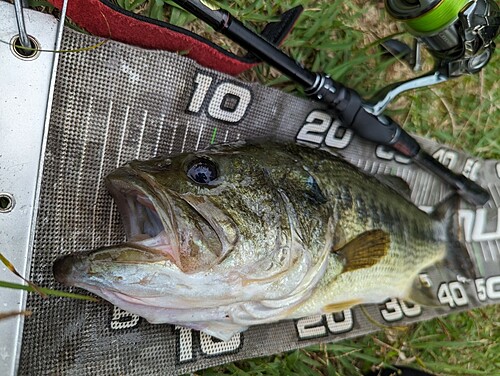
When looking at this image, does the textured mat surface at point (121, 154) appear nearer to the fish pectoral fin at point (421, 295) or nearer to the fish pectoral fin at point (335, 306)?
the fish pectoral fin at point (335, 306)

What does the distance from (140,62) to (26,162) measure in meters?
0.70

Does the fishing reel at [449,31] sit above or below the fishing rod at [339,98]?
above

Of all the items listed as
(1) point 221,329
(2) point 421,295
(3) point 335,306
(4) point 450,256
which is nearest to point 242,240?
(1) point 221,329

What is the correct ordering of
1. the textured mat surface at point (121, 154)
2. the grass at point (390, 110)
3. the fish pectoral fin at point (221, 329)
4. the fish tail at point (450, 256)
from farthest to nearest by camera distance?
the fish tail at point (450, 256)
the grass at point (390, 110)
the fish pectoral fin at point (221, 329)
the textured mat surface at point (121, 154)

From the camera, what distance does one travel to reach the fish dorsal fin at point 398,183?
112 inches

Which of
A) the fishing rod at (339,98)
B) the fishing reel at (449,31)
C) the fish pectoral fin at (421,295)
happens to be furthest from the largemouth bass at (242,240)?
the fishing reel at (449,31)

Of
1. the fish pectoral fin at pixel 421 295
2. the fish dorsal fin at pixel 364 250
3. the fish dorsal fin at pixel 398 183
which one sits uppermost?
the fish dorsal fin at pixel 398 183

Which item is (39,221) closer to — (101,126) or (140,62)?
(101,126)

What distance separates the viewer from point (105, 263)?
1720 mm

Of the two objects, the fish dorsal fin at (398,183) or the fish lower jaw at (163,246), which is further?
the fish dorsal fin at (398,183)

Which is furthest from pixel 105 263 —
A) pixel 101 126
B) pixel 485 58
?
pixel 485 58

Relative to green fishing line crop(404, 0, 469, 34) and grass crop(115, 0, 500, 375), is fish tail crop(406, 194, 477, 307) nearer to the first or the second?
grass crop(115, 0, 500, 375)

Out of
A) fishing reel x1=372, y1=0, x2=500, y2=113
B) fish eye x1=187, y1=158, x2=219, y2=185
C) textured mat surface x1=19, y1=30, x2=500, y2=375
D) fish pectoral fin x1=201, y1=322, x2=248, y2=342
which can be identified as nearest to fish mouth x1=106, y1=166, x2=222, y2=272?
fish eye x1=187, y1=158, x2=219, y2=185

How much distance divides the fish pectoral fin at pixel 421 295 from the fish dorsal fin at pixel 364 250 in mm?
728
